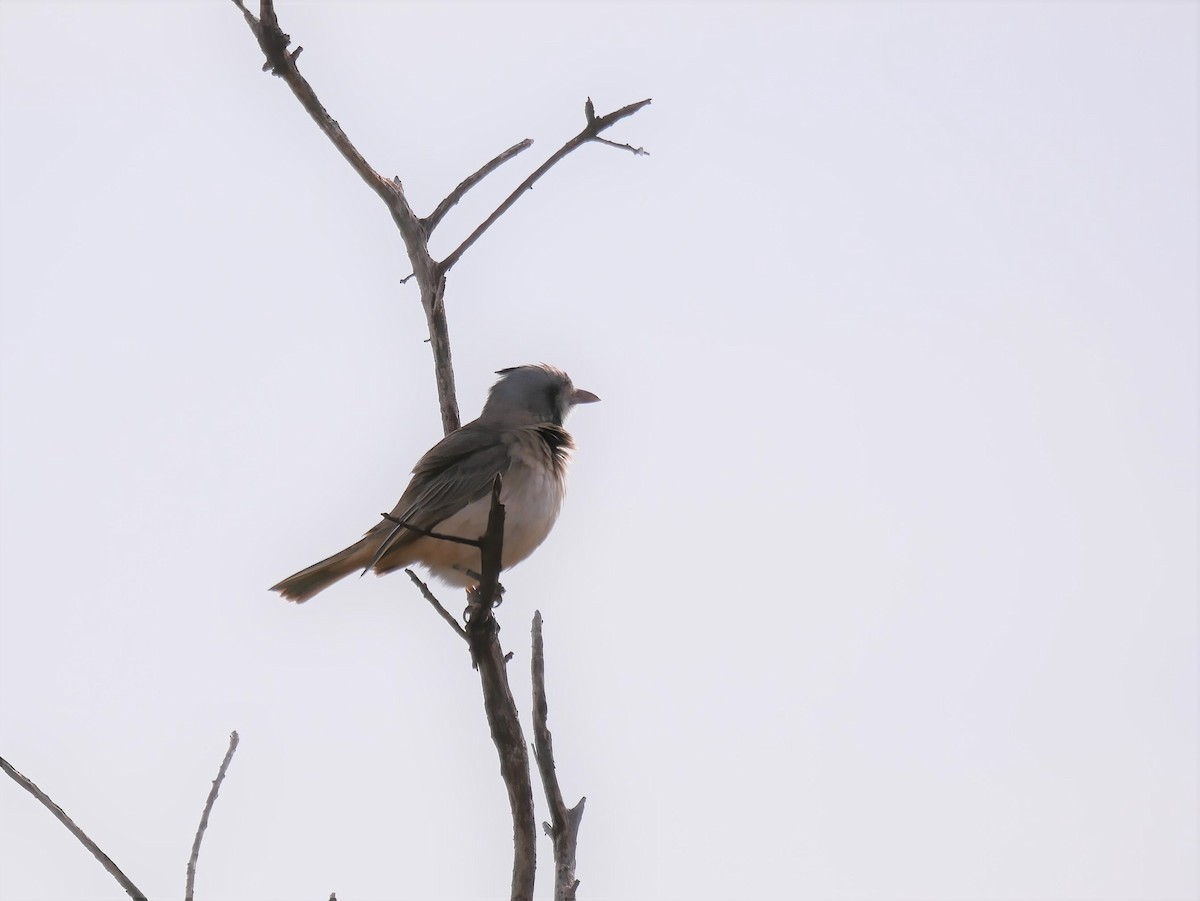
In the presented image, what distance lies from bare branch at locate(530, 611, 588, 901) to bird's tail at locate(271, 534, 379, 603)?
8.47ft

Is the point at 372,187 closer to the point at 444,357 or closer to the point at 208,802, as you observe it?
the point at 444,357

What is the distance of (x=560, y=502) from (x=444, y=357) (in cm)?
115

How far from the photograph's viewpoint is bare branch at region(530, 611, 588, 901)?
4.54m

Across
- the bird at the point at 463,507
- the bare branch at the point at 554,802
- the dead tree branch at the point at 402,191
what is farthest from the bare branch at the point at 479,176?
the bare branch at the point at 554,802

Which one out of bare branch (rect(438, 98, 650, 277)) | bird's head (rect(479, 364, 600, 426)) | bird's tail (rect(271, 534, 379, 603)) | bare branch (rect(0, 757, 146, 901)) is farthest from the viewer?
bird's head (rect(479, 364, 600, 426))

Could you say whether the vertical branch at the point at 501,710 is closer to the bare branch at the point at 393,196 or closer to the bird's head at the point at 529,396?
the bare branch at the point at 393,196

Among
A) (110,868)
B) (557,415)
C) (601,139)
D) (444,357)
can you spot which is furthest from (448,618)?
(557,415)

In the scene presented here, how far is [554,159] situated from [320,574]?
239cm

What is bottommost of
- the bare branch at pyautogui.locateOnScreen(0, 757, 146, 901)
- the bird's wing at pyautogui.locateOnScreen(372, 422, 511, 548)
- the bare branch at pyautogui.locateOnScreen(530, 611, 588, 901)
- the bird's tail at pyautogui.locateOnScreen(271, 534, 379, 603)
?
the bare branch at pyautogui.locateOnScreen(0, 757, 146, 901)

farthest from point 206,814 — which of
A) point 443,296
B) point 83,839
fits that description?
point 443,296

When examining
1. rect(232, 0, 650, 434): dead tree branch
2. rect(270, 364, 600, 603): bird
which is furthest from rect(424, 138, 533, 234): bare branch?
rect(270, 364, 600, 603): bird

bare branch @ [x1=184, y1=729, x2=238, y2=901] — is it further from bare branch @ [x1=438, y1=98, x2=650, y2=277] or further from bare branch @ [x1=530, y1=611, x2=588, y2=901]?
bare branch @ [x1=438, y1=98, x2=650, y2=277]

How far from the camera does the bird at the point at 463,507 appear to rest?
6.82 m

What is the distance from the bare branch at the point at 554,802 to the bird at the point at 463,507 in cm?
215
